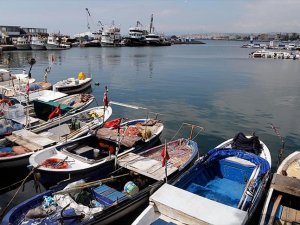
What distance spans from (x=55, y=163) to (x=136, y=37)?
17451cm

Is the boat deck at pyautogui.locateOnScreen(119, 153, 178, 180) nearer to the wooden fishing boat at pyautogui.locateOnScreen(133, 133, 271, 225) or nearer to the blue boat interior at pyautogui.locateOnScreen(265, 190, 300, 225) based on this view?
the wooden fishing boat at pyautogui.locateOnScreen(133, 133, 271, 225)

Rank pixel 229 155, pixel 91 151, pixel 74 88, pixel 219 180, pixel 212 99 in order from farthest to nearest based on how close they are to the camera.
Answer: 1. pixel 74 88
2. pixel 212 99
3. pixel 91 151
4. pixel 229 155
5. pixel 219 180

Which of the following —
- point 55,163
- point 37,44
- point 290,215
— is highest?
point 37,44

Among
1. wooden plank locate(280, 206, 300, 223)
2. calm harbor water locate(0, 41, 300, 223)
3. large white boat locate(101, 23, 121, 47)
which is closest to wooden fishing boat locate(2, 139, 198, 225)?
calm harbor water locate(0, 41, 300, 223)

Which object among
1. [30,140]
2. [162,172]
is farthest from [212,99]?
[30,140]

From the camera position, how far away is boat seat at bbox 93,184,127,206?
1387cm

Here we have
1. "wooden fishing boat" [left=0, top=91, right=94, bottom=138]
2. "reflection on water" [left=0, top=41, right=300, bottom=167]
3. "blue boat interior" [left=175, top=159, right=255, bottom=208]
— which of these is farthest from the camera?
"reflection on water" [left=0, top=41, right=300, bottom=167]

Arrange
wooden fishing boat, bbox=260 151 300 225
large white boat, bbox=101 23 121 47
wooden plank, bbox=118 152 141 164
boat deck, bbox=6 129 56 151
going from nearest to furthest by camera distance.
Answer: wooden fishing boat, bbox=260 151 300 225, wooden plank, bbox=118 152 141 164, boat deck, bbox=6 129 56 151, large white boat, bbox=101 23 121 47

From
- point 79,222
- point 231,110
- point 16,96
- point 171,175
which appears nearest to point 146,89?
point 231,110

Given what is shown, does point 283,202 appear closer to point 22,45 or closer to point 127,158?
point 127,158

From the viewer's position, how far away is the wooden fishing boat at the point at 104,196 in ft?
40.5

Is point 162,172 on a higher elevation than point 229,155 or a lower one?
higher

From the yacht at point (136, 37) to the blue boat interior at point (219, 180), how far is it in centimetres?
17152

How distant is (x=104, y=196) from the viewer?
14.1 m
